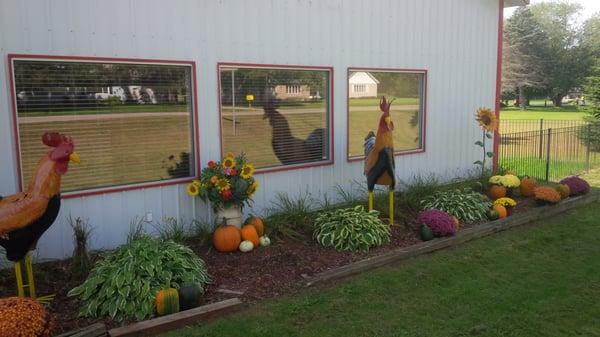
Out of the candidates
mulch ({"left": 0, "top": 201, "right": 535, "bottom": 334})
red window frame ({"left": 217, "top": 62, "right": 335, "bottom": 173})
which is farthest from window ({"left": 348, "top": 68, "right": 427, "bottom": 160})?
mulch ({"left": 0, "top": 201, "right": 535, "bottom": 334})

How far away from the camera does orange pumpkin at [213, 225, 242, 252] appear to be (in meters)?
5.65

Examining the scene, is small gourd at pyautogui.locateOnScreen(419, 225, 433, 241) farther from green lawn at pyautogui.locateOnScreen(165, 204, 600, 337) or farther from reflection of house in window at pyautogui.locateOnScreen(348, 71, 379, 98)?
reflection of house in window at pyautogui.locateOnScreen(348, 71, 379, 98)

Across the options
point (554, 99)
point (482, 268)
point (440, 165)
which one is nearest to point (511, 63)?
point (554, 99)

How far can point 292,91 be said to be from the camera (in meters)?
7.10

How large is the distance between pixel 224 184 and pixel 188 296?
1.75 meters

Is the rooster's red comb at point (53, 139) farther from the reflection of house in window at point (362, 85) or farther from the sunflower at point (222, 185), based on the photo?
the reflection of house in window at point (362, 85)

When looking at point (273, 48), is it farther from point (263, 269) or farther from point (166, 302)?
point (166, 302)

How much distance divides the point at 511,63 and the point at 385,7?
157 feet

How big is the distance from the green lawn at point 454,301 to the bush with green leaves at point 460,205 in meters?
0.92

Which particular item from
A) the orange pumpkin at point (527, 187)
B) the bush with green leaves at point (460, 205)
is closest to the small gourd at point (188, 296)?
the bush with green leaves at point (460, 205)

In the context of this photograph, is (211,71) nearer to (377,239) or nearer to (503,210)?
(377,239)

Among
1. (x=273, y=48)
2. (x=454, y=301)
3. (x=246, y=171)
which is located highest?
(x=273, y=48)

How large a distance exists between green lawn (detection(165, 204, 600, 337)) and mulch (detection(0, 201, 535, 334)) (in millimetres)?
296

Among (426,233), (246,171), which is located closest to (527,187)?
(426,233)
